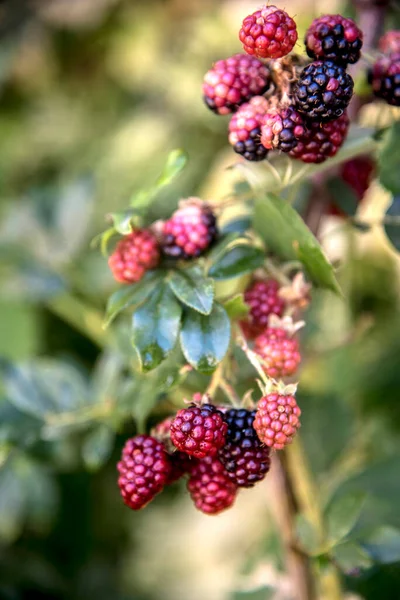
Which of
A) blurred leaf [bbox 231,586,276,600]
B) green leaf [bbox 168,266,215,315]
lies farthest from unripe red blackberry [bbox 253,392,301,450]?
blurred leaf [bbox 231,586,276,600]

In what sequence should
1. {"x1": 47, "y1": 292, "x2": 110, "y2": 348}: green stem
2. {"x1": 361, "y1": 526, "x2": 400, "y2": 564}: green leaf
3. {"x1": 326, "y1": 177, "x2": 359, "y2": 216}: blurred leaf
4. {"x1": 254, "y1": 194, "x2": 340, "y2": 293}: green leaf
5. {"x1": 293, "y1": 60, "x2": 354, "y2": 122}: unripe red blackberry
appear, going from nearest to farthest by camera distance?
{"x1": 293, "y1": 60, "x2": 354, "y2": 122}: unripe red blackberry
{"x1": 254, "y1": 194, "x2": 340, "y2": 293}: green leaf
{"x1": 361, "y1": 526, "x2": 400, "y2": 564}: green leaf
{"x1": 326, "y1": 177, "x2": 359, "y2": 216}: blurred leaf
{"x1": 47, "y1": 292, "x2": 110, "y2": 348}: green stem

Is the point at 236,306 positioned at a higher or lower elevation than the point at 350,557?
higher

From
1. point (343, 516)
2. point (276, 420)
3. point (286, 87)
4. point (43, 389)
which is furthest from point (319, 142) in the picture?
point (43, 389)

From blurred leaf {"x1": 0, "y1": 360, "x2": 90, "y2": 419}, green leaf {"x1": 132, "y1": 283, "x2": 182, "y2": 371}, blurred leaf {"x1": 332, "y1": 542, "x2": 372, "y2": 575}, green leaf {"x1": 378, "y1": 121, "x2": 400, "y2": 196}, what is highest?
green leaf {"x1": 132, "y1": 283, "x2": 182, "y2": 371}

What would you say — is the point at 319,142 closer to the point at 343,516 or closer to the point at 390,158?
the point at 390,158

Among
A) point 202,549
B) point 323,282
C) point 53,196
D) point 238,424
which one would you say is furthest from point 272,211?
point 202,549

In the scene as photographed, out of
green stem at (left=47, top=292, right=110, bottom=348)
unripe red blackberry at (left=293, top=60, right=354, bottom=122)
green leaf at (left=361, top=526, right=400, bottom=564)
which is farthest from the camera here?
green stem at (left=47, top=292, right=110, bottom=348)

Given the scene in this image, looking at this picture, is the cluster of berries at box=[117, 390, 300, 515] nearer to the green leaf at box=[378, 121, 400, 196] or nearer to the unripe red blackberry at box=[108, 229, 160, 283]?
the unripe red blackberry at box=[108, 229, 160, 283]
